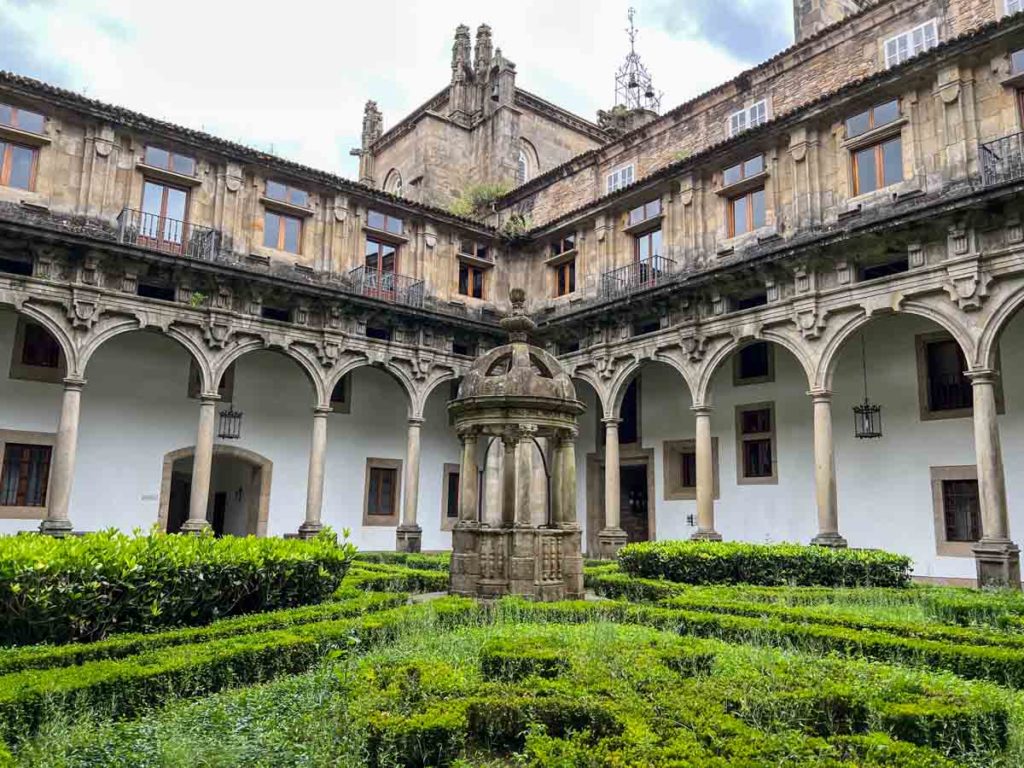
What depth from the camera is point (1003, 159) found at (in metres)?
13.2

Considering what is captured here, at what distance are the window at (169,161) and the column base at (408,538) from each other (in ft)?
33.9

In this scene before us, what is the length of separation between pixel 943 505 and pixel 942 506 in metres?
0.03

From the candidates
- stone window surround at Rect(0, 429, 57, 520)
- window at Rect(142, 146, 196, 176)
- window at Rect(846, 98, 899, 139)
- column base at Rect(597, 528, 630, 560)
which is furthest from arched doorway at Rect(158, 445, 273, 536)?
window at Rect(846, 98, 899, 139)

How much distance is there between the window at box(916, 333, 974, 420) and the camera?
15.5 meters

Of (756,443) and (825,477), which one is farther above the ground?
(756,443)

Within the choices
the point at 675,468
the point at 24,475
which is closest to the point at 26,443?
the point at 24,475

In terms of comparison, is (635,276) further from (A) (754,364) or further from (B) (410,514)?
(B) (410,514)

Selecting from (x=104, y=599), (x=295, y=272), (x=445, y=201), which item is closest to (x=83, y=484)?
(x=295, y=272)

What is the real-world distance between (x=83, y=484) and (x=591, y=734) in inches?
642

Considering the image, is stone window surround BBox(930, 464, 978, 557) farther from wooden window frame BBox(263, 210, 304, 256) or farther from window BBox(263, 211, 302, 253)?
window BBox(263, 211, 302, 253)

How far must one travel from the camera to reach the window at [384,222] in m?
20.5

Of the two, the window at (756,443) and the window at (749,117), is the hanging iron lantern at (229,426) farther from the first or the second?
the window at (749,117)

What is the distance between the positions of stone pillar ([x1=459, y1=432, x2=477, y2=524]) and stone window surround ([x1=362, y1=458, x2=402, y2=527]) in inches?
465

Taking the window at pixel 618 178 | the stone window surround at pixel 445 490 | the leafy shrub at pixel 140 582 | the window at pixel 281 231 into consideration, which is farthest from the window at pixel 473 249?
the leafy shrub at pixel 140 582
